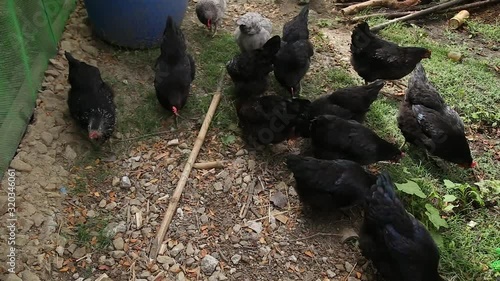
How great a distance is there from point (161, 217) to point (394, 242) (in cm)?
193

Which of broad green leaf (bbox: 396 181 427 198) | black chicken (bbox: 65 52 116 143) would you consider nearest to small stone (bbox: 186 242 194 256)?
black chicken (bbox: 65 52 116 143)

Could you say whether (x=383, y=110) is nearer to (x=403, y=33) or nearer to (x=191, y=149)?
(x=403, y=33)

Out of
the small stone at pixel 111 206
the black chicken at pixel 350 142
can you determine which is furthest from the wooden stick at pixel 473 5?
the small stone at pixel 111 206

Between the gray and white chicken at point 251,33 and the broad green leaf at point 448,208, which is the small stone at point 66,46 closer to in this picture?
the gray and white chicken at point 251,33

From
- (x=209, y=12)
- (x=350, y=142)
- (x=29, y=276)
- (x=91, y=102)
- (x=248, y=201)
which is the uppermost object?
(x=209, y=12)

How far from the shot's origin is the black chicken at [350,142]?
4.21 metres

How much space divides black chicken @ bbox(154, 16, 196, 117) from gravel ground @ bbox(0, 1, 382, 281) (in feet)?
1.12

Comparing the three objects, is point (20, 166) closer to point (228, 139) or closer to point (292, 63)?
point (228, 139)

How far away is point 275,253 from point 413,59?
2.82 m

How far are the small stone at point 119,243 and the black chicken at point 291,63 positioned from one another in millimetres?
2434

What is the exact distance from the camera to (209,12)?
577 centimetres

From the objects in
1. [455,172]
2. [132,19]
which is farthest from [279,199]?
[132,19]

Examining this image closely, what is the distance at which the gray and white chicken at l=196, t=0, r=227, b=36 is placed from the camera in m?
5.78

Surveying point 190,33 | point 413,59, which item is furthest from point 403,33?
point 190,33
